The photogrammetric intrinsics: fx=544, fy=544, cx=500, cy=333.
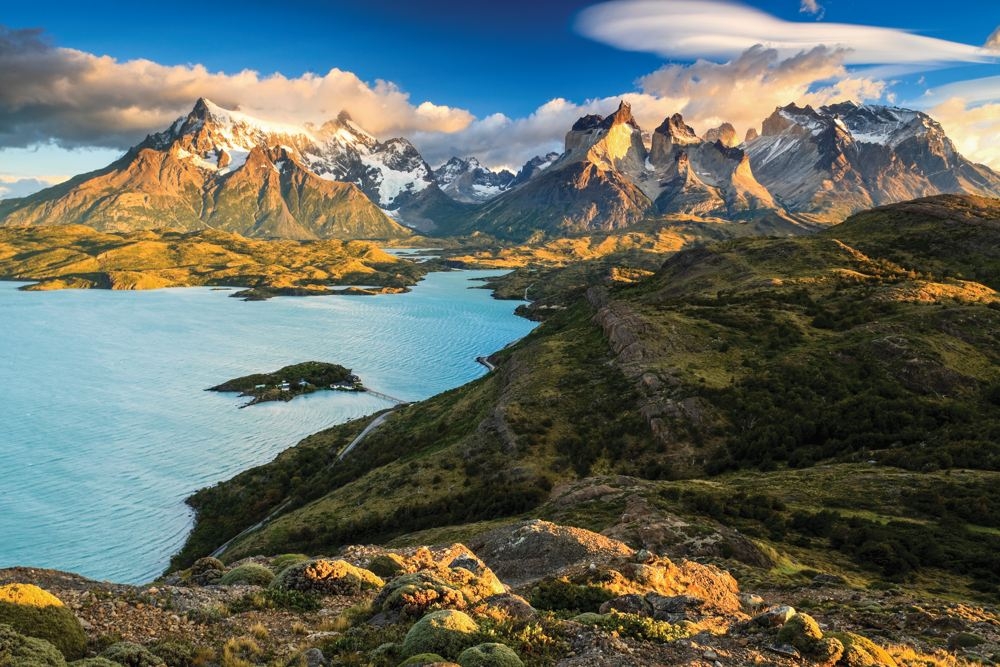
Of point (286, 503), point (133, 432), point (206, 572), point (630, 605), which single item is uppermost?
point (630, 605)

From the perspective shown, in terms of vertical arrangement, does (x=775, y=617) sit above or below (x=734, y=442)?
above

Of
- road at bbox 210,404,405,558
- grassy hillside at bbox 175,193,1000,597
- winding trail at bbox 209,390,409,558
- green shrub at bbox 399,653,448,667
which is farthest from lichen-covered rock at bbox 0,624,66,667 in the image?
road at bbox 210,404,405,558

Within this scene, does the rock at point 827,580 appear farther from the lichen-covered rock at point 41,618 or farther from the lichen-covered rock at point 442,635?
the lichen-covered rock at point 41,618

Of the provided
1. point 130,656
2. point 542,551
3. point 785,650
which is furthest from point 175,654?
point 542,551

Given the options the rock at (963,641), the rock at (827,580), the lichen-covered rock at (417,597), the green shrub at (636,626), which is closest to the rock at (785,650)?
the green shrub at (636,626)

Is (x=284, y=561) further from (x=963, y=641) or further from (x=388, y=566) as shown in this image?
(x=963, y=641)

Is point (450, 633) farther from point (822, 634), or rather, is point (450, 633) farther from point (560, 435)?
point (560, 435)
